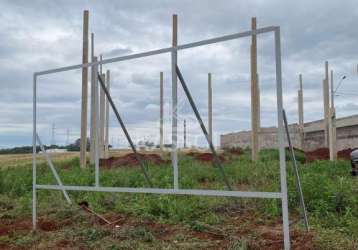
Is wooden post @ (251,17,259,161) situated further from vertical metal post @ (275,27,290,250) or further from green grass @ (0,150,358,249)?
vertical metal post @ (275,27,290,250)

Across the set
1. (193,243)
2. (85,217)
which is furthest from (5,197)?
(193,243)

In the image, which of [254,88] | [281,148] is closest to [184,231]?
[281,148]

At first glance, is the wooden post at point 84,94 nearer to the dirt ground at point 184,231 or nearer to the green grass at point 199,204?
the green grass at point 199,204

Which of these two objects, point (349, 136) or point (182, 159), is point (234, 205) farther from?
point (349, 136)

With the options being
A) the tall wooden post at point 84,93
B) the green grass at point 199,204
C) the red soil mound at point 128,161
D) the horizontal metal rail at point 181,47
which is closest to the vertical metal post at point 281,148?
the horizontal metal rail at point 181,47

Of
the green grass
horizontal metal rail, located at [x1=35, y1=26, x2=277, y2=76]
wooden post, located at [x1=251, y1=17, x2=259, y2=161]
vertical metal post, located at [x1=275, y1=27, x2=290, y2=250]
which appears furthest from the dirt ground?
wooden post, located at [x1=251, y1=17, x2=259, y2=161]

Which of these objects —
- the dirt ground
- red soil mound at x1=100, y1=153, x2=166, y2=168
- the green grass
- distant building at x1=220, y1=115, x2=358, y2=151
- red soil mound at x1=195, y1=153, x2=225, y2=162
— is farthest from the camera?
distant building at x1=220, y1=115, x2=358, y2=151

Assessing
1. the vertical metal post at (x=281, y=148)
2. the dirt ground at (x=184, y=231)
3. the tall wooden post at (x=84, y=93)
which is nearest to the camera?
the vertical metal post at (x=281, y=148)

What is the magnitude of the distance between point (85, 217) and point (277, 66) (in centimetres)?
352

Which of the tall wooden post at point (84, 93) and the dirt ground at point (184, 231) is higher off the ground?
the tall wooden post at point (84, 93)

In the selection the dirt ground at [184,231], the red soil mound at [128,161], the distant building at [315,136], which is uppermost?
the distant building at [315,136]

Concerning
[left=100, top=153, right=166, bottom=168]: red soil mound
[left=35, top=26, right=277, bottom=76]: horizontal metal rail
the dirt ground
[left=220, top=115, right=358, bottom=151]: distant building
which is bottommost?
the dirt ground

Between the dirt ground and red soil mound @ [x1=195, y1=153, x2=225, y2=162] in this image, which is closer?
the dirt ground

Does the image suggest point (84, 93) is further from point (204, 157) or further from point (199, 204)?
point (199, 204)
